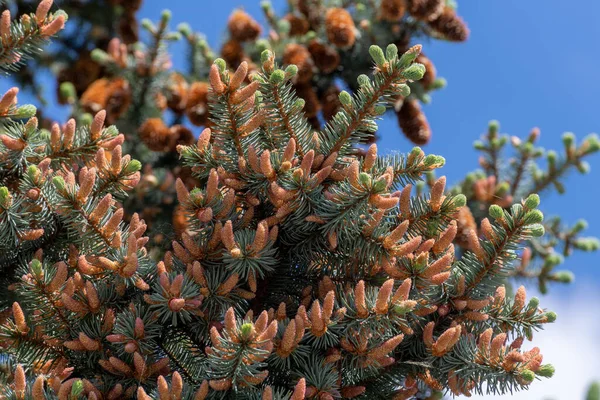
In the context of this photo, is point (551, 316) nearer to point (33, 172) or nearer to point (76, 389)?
point (76, 389)

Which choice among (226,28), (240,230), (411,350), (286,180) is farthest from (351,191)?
(226,28)

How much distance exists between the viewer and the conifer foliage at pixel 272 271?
1896 mm

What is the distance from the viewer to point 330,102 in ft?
12.0

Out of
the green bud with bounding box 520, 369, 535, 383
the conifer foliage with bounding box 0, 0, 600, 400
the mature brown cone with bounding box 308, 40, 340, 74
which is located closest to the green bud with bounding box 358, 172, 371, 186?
the conifer foliage with bounding box 0, 0, 600, 400

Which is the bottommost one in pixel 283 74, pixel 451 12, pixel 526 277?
pixel 283 74

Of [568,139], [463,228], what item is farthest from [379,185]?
[568,139]

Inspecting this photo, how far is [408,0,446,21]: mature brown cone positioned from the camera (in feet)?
11.9

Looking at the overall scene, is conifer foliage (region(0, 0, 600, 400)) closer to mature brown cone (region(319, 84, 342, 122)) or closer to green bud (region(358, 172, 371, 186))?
green bud (region(358, 172, 371, 186))

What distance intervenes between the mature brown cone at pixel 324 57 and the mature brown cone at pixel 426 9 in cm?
41

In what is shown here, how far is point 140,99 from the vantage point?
4.29 meters

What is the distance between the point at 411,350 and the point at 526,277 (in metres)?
2.28

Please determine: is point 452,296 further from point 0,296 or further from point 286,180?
point 0,296

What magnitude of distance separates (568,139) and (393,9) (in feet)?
4.06

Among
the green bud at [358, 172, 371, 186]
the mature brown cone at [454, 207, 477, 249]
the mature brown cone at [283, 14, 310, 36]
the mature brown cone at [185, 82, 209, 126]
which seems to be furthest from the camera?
the mature brown cone at [283, 14, 310, 36]
